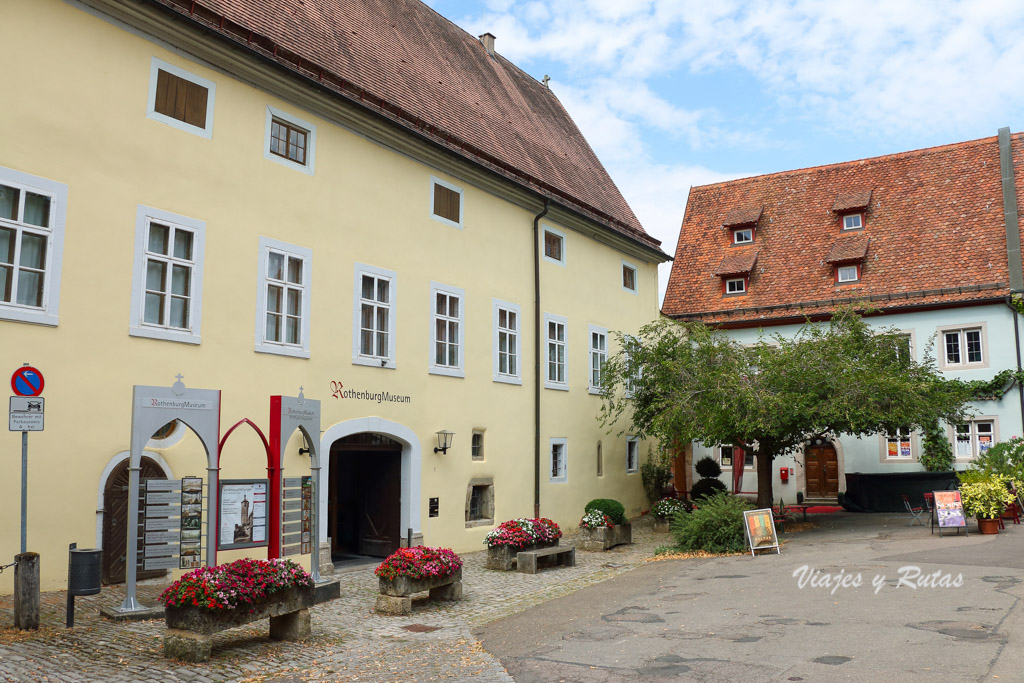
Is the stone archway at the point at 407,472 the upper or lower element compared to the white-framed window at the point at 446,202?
lower

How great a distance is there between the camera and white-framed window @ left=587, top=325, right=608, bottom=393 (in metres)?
23.6

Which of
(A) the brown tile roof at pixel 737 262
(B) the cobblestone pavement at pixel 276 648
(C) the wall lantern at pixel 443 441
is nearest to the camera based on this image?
(B) the cobblestone pavement at pixel 276 648

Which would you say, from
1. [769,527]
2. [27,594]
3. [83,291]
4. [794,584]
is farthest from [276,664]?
[769,527]

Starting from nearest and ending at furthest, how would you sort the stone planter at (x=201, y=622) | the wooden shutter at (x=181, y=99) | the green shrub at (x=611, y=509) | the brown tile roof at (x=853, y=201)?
the stone planter at (x=201, y=622)
the wooden shutter at (x=181, y=99)
the green shrub at (x=611, y=509)
the brown tile roof at (x=853, y=201)

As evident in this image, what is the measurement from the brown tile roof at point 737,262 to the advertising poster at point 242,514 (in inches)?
898

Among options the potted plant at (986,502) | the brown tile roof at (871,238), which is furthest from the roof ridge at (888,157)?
A: the potted plant at (986,502)

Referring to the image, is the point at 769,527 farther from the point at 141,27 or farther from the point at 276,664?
the point at 141,27

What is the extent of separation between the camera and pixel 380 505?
17438mm

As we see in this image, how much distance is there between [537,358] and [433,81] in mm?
6977

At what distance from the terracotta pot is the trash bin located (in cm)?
1636

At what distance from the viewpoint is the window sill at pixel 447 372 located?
17.6m

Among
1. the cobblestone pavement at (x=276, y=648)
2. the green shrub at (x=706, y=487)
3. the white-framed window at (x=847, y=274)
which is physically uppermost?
the white-framed window at (x=847, y=274)

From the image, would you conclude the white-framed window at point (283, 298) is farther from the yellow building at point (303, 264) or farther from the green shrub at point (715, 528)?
the green shrub at point (715, 528)

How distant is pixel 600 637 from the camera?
31.8 ft
